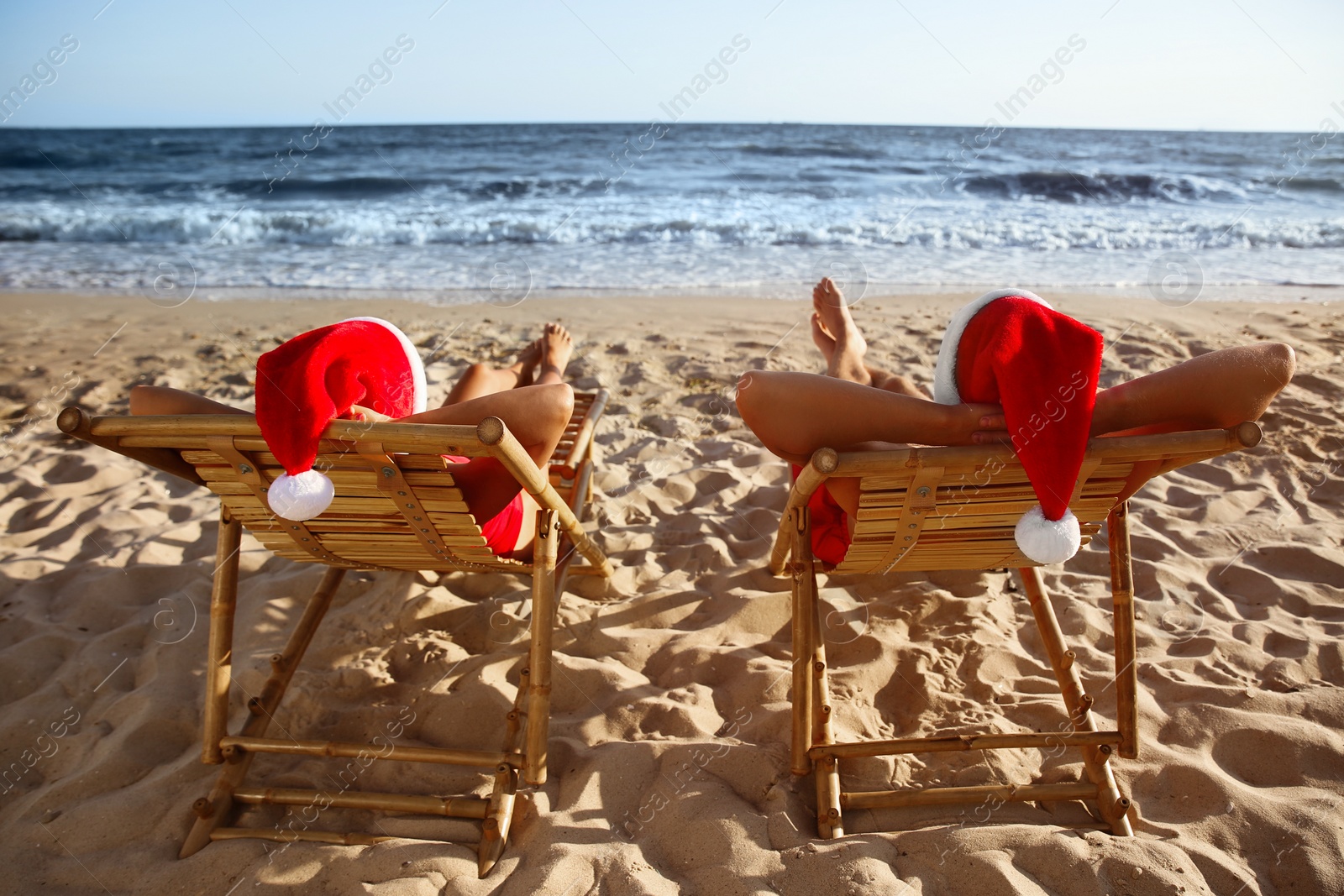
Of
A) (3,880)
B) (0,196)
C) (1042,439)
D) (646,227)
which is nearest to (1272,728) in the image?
(1042,439)

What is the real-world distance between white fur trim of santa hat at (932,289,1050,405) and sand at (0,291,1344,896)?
0.84 m

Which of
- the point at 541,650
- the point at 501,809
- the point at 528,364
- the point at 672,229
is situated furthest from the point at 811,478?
the point at 672,229

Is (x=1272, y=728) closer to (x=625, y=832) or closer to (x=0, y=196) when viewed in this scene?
(x=625, y=832)

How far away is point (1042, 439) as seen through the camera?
4.62 ft

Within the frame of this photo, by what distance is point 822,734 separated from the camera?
1.79 m

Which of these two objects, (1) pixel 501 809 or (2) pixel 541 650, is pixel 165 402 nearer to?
(2) pixel 541 650

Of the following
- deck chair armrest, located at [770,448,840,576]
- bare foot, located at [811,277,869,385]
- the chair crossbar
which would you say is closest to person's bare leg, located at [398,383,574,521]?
deck chair armrest, located at [770,448,840,576]

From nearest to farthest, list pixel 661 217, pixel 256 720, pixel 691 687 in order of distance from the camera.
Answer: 1. pixel 256 720
2. pixel 691 687
3. pixel 661 217

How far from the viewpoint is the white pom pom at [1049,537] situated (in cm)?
151

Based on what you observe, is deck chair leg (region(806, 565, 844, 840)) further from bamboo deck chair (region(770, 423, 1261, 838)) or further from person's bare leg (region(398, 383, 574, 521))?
person's bare leg (region(398, 383, 574, 521))

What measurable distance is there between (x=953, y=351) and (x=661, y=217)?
27.4 ft

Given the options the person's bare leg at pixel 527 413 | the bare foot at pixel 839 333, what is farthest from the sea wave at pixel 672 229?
the person's bare leg at pixel 527 413

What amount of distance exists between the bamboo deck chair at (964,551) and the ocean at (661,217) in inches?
183

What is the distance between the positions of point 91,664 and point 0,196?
1437 cm
